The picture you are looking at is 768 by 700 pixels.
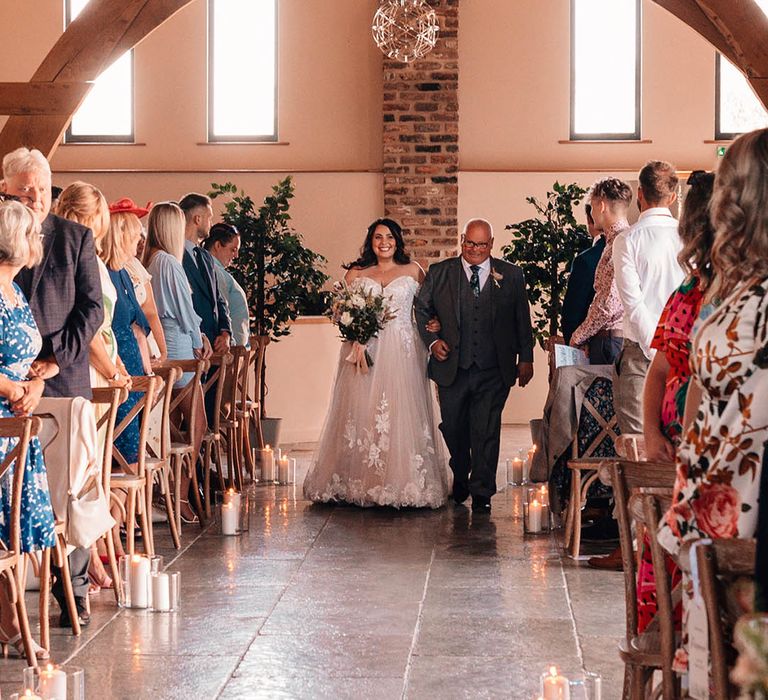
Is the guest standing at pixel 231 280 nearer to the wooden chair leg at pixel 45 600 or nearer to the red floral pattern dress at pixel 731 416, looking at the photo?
the wooden chair leg at pixel 45 600

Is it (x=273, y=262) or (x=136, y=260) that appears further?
(x=273, y=262)

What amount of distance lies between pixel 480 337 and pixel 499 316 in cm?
17

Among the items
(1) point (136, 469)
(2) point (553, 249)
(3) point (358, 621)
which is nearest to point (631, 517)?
(3) point (358, 621)

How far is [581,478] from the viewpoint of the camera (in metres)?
6.84

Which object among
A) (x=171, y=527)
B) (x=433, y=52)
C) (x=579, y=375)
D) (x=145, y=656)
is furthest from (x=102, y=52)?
(x=433, y=52)

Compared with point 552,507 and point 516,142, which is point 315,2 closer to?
point 516,142

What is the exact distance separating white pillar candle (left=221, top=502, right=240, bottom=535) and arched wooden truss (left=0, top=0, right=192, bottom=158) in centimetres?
221

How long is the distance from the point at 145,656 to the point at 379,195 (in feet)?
29.6

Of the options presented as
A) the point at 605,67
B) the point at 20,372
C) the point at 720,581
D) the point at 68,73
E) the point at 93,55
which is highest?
the point at 605,67

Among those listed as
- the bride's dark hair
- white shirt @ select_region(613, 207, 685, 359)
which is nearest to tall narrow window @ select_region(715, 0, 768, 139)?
the bride's dark hair

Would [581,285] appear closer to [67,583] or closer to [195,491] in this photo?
[195,491]

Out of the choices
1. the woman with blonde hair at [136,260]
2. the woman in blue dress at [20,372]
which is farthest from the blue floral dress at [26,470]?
the woman with blonde hair at [136,260]

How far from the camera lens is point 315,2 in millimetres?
13422

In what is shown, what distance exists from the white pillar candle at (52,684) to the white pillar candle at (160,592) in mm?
1801
